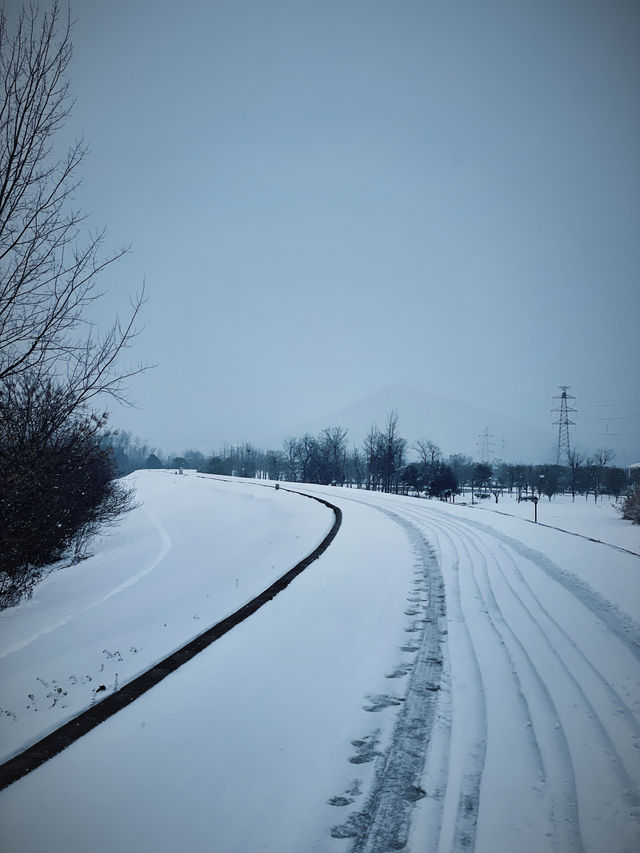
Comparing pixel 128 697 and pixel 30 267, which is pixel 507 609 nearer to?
pixel 128 697

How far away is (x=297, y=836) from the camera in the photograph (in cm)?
219

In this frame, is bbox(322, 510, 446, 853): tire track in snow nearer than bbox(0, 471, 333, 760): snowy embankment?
Yes

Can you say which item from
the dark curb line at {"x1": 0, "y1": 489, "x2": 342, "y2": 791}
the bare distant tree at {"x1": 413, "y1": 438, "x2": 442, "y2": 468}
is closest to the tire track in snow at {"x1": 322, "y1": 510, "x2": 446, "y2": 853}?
the dark curb line at {"x1": 0, "y1": 489, "x2": 342, "y2": 791}

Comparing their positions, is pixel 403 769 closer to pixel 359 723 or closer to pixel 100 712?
pixel 359 723

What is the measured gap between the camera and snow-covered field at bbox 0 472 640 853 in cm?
226

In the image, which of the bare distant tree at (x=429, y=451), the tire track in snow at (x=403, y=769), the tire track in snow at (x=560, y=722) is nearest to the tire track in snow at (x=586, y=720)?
the tire track in snow at (x=560, y=722)

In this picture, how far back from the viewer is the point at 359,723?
10.5 feet

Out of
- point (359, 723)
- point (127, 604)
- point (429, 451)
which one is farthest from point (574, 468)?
point (359, 723)

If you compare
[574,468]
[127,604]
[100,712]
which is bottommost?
[127,604]

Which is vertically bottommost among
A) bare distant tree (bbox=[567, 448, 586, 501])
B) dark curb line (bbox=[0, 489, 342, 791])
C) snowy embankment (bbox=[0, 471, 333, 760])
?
snowy embankment (bbox=[0, 471, 333, 760])

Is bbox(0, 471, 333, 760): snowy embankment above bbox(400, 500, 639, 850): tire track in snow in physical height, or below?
below

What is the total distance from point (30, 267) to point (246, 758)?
431 centimetres

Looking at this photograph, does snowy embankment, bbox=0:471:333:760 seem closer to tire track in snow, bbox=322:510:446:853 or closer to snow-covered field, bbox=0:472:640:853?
snow-covered field, bbox=0:472:640:853

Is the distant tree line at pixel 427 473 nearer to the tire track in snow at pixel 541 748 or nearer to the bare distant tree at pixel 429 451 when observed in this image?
the bare distant tree at pixel 429 451
